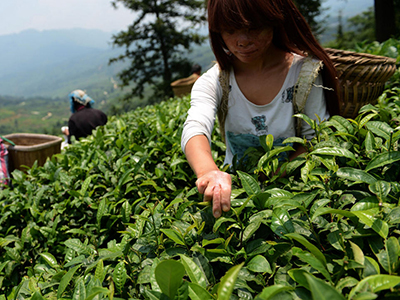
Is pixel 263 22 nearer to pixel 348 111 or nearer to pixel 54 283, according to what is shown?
pixel 348 111

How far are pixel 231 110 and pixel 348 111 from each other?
0.91 metres

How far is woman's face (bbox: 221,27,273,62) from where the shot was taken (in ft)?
4.35

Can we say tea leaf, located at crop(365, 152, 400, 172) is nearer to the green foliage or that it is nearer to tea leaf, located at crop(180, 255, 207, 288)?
the green foliage

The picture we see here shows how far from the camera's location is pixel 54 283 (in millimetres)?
1045

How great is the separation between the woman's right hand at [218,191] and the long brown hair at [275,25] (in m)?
0.73

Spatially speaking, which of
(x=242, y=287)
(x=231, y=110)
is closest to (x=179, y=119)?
(x=231, y=110)

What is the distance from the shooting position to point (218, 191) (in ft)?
2.98

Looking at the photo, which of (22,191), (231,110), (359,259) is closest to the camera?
(359,259)

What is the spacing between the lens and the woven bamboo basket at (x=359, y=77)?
1806 millimetres

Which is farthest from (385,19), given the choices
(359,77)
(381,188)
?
(381,188)

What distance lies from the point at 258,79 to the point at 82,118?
3909 mm

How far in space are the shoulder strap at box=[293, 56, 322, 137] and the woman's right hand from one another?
787 mm

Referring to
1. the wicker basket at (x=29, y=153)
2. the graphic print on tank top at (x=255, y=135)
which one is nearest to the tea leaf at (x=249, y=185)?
the graphic print on tank top at (x=255, y=135)

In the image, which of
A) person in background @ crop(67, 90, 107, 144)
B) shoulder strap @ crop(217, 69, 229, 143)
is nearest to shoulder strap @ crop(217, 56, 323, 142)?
shoulder strap @ crop(217, 69, 229, 143)
